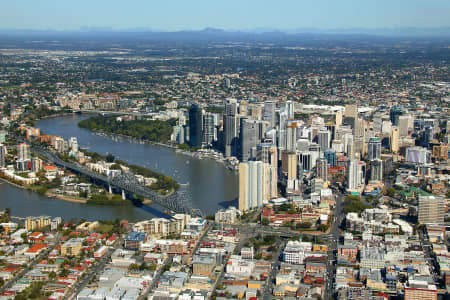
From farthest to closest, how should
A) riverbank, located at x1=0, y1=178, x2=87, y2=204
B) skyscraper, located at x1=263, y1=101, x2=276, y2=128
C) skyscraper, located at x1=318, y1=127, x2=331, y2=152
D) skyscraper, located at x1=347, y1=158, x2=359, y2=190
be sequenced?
skyscraper, located at x1=263, y1=101, x2=276, y2=128, skyscraper, located at x1=318, y1=127, x2=331, y2=152, skyscraper, located at x1=347, y1=158, x2=359, y2=190, riverbank, located at x1=0, y1=178, x2=87, y2=204

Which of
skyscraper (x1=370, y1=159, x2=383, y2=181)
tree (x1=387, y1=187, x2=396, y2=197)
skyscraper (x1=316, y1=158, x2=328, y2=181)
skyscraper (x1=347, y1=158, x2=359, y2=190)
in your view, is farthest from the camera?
skyscraper (x1=370, y1=159, x2=383, y2=181)

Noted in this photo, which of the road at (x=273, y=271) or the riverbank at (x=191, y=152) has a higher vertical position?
the riverbank at (x=191, y=152)

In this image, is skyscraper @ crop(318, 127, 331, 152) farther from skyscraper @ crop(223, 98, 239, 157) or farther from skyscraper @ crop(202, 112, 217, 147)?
skyscraper @ crop(202, 112, 217, 147)

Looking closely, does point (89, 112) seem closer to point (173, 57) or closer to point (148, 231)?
point (148, 231)

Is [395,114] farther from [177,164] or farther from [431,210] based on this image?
[431,210]

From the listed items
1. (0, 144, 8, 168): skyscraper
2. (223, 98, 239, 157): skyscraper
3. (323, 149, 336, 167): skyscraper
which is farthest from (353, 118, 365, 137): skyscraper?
(0, 144, 8, 168): skyscraper

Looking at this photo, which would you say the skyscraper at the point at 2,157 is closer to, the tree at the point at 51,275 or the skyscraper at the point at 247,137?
the skyscraper at the point at 247,137

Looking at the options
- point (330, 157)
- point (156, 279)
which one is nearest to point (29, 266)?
point (156, 279)

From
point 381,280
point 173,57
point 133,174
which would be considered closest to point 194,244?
point 381,280

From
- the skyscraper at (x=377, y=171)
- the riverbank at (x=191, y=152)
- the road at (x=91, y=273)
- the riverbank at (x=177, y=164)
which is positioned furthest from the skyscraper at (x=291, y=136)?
the road at (x=91, y=273)
